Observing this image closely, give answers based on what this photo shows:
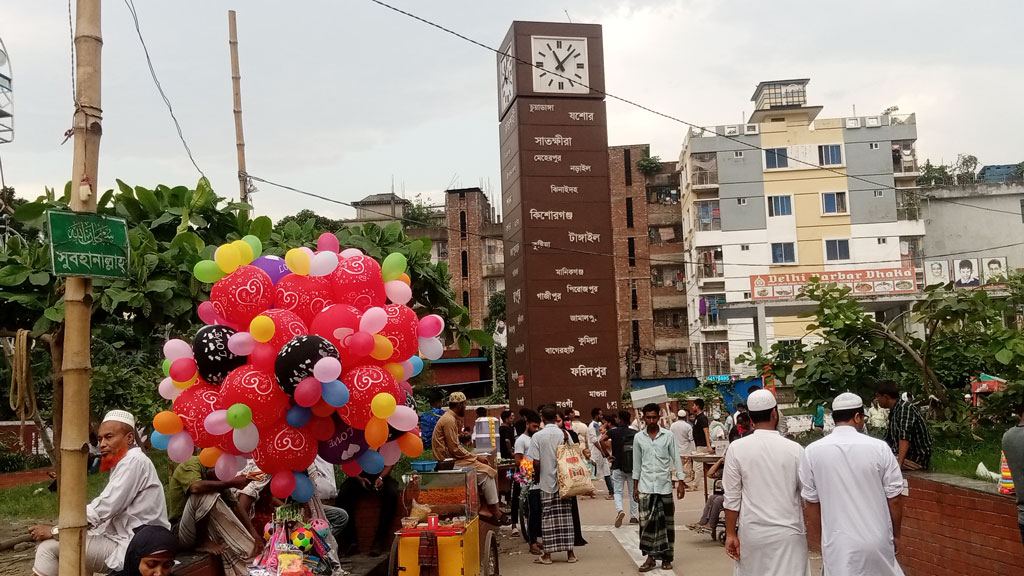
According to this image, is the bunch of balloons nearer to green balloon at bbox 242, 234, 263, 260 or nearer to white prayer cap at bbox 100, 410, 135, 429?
green balloon at bbox 242, 234, 263, 260

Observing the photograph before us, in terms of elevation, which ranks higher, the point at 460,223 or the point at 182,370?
the point at 460,223

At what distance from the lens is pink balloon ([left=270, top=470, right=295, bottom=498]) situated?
6551 millimetres

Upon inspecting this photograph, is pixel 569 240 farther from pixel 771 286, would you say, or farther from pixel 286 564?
pixel 286 564

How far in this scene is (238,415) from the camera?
6.09 meters

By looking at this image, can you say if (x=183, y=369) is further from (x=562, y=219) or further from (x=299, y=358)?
(x=562, y=219)

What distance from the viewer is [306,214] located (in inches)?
2090

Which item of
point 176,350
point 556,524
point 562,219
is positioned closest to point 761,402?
point 176,350

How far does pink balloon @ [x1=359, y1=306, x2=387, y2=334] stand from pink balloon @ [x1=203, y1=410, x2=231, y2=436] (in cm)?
106

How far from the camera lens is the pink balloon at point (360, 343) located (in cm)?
645

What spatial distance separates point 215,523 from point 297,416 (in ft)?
5.08

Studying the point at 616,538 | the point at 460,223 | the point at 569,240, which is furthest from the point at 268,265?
the point at 460,223

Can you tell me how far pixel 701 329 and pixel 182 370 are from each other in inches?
Answer: 1767

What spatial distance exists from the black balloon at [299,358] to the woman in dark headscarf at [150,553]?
117cm

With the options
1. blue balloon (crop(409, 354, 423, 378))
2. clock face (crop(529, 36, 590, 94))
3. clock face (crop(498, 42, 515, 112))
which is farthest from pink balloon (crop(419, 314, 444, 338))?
clock face (crop(498, 42, 515, 112))
